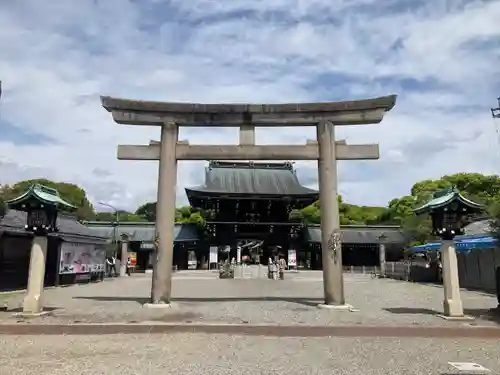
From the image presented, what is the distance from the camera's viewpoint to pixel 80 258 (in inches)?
933

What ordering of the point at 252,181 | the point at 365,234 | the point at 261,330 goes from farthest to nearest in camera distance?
the point at 365,234, the point at 252,181, the point at 261,330

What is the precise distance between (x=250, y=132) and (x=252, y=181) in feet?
93.9

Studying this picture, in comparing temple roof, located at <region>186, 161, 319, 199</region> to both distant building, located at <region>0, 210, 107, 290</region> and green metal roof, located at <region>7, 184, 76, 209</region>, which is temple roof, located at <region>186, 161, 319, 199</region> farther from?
green metal roof, located at <region>7, 184, 76, 209</region>

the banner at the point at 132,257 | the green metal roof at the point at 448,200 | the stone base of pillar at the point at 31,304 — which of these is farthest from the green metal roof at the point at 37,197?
the banner at the point at 132,257

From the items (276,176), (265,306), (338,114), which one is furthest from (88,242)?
(276,176)

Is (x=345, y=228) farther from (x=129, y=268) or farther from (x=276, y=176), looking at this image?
(x=129, y=268)

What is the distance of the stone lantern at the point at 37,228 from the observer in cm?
1123

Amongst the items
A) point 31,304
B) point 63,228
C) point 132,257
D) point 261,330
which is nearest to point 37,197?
point 31,304

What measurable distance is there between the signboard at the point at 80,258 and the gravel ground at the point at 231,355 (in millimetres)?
14029

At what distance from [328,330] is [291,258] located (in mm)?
29530

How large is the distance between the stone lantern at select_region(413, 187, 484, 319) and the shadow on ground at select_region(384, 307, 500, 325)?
0.69 m

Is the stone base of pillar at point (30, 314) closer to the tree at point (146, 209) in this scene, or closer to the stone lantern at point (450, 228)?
the stone lantern at point (450, 228)

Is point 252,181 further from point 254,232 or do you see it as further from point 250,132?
point 250,132

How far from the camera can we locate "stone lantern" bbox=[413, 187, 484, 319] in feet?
36.4
